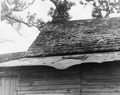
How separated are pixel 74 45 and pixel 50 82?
2.45 metres

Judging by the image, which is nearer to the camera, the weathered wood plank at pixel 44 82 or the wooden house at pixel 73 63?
the wooden house at pixel 73 63

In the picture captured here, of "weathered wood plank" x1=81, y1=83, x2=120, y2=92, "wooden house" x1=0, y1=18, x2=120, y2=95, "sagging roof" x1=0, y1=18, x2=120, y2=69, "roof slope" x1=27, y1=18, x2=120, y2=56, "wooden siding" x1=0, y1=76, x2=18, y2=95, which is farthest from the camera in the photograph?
"wooden siding" x1=0, y1=76, x2=18, y2=95

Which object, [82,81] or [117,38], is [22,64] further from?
[117,38]

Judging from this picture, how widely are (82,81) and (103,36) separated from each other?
10.7 feet

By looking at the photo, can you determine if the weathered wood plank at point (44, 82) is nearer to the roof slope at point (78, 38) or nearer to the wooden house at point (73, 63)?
the wooden house at point (73, 63)

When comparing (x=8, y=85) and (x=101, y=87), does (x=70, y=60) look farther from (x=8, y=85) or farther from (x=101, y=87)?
(x=8, y=85)

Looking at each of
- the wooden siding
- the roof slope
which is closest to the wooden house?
the roof slope

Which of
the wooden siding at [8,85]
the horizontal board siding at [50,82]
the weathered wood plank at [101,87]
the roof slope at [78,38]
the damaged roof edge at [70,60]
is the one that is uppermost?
the roof slope at [78,38]

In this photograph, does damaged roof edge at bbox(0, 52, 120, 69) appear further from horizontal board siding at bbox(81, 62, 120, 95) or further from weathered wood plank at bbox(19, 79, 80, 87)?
weathered wood plank at bbox(19, 79, 80, 87)

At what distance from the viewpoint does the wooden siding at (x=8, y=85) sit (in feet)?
53.2

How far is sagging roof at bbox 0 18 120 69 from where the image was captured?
11.4 metres

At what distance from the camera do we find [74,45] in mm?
A: 13367

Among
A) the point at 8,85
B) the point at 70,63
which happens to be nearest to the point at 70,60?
the point at 70,63

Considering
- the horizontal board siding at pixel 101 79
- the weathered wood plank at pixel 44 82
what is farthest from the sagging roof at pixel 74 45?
the weathered wood plank at pixel 44 82
